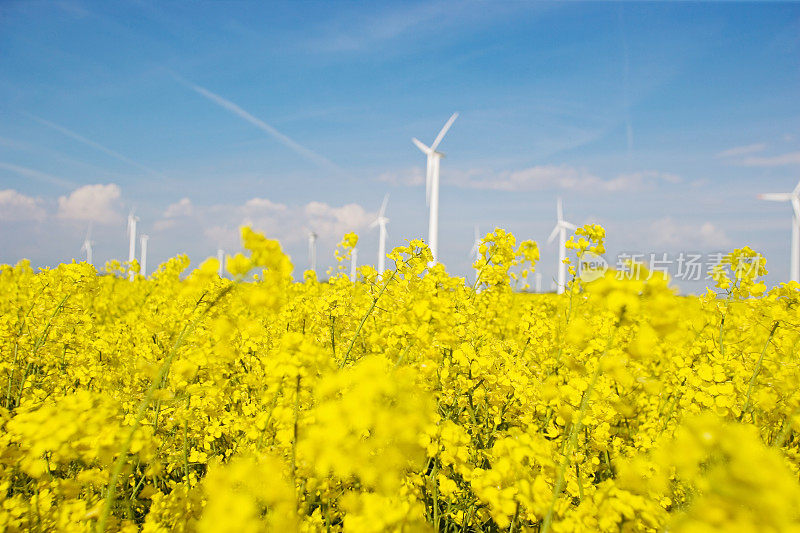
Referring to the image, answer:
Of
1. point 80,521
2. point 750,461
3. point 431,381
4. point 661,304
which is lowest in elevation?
point 80,521

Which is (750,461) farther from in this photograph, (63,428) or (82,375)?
→ (82,375)

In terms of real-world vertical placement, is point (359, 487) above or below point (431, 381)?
below

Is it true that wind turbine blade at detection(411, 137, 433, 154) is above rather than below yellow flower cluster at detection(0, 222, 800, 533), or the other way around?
above

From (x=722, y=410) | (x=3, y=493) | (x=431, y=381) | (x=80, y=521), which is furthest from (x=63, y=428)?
(x=722, y=410)

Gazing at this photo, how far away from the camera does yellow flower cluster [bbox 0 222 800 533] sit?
1.34 metres

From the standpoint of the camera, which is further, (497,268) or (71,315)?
(497,268)

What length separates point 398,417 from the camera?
4.61ft

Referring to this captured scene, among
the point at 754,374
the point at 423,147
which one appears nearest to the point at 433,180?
the point at 423,147

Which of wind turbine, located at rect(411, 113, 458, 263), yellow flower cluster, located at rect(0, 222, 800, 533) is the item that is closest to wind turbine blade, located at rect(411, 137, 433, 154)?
wind turbine, located at rect(411, 113, 458, 263)

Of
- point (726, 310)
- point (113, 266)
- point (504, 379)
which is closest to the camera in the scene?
point (504, 379)

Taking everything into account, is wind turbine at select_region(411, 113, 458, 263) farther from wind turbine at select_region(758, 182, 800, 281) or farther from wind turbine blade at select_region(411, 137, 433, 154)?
wind turbine at select_region(758, 182, 800, 281)

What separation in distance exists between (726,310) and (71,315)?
5750mm

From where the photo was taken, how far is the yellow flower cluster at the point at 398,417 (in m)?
1.34

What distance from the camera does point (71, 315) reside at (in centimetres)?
398
